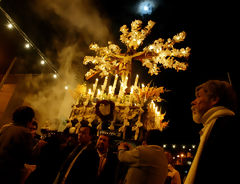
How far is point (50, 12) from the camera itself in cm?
594

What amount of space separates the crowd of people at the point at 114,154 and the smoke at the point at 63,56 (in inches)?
146

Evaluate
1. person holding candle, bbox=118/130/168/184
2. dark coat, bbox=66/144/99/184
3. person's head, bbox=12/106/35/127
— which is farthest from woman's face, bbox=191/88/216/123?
person's head, bbox=12/106/35/127

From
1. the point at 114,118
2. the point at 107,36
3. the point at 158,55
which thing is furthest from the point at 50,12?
the point at 114,118

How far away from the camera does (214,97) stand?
1.46 m

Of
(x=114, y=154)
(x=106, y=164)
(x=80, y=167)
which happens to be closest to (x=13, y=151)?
(x=80, y=167)

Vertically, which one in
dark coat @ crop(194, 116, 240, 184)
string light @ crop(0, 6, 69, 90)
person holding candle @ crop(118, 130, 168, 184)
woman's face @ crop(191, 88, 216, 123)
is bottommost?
person holding candle @ crop(118, 130, 168, 184)

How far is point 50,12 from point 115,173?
6.42 metres

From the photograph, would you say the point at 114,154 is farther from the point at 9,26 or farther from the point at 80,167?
the point at 9,26

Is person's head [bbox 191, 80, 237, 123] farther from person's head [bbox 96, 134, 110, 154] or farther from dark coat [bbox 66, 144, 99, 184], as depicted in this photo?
person's head [bbox 96, 134, 110, 154]

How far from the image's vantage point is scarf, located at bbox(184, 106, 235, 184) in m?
1.12

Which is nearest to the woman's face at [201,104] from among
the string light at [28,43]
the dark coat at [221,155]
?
the dark coat at [221,155]

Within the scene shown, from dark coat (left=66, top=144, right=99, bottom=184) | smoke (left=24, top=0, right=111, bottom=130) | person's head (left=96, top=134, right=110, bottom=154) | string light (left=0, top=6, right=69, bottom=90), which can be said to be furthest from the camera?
smoke (left=24, top=0, right=111, bottom=130)

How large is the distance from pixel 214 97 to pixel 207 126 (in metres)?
0.36

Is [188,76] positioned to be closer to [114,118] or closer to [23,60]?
[114,118]
